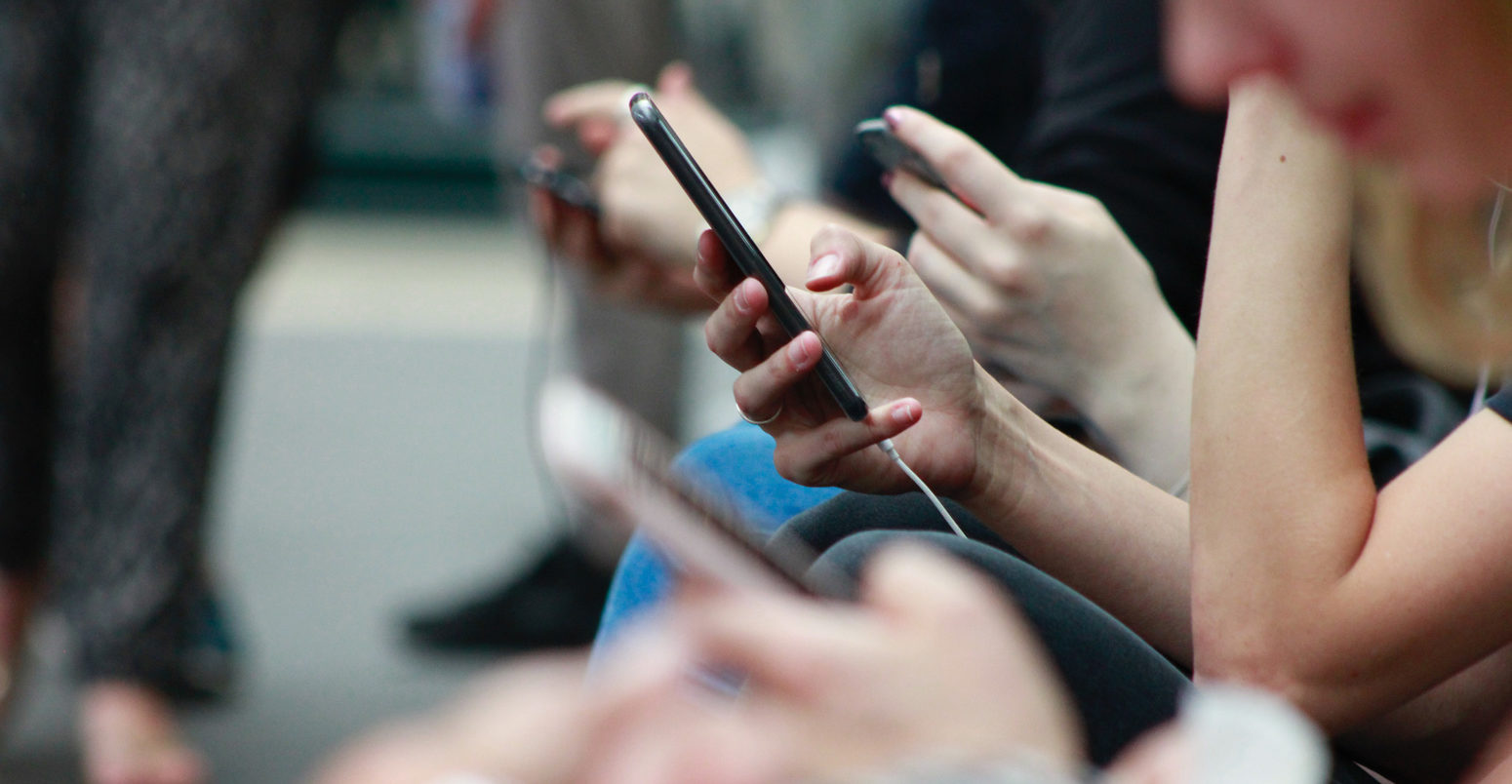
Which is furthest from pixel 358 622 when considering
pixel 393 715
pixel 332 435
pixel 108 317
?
pixel 332 435

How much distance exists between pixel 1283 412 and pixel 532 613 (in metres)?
1.69

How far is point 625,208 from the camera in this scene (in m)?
1.09

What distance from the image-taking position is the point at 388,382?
3.46 metres

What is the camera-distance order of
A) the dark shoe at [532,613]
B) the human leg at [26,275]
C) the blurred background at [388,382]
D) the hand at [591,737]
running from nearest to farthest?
1. the hand at [591,737]
2. the human leg at [26,275]
3. the blurred background at [388,382]
4. the dark shoe at [532,613]

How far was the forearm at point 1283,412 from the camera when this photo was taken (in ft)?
1.83

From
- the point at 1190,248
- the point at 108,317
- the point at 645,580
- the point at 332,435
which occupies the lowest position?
the point at 332,435

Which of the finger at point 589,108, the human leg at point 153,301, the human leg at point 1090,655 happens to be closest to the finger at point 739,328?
the human leg at point 1090,655

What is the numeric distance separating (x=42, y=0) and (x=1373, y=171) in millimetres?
1388

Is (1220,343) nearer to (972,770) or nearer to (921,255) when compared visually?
(921,255)

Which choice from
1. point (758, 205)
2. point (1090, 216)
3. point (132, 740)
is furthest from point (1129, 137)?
point (132, 740)

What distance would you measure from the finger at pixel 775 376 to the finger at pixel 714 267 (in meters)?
0.04

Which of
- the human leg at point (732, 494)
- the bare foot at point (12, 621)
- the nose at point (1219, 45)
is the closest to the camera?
the nose at point (1219, 45)

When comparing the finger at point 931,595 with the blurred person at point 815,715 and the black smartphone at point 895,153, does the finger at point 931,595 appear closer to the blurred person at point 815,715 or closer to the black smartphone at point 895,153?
the blurred person at point 815,715

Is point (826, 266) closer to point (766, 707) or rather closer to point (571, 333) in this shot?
point (766, 707)
